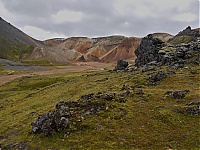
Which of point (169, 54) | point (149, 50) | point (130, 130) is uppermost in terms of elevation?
point (149, 50)

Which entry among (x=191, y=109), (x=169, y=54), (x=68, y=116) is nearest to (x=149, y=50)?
(x=169, y=54)

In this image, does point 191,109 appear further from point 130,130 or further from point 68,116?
point 68,116

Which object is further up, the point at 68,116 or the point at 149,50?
the point at 149,50

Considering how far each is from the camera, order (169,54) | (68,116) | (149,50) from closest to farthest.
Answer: (68,116)
(169,54)
(149,50)

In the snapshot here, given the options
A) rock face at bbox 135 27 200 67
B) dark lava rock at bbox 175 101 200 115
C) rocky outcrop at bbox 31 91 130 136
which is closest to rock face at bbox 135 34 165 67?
rock face at bbox 135 27 200 67

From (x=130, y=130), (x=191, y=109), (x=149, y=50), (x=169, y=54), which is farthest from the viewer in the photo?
(x=149, y=50)

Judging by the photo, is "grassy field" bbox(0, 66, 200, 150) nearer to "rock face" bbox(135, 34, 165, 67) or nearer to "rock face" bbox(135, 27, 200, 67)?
"rock face" bbox(135, 27, 200, 67)

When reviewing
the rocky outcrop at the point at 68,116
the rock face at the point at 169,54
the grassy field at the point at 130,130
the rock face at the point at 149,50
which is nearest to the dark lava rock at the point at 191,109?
the grassy field at the point at 130,130

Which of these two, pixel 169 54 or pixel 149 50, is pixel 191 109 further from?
pixel 149 50

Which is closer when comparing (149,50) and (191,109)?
(191,109)

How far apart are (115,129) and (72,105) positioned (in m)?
7.76

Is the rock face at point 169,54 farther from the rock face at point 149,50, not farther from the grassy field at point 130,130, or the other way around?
the grassy field at point 130,130

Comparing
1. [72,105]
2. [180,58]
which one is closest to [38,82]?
[180,58]

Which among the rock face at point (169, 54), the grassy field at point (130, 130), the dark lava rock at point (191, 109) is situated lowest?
the grassy field at point (130, 130)
